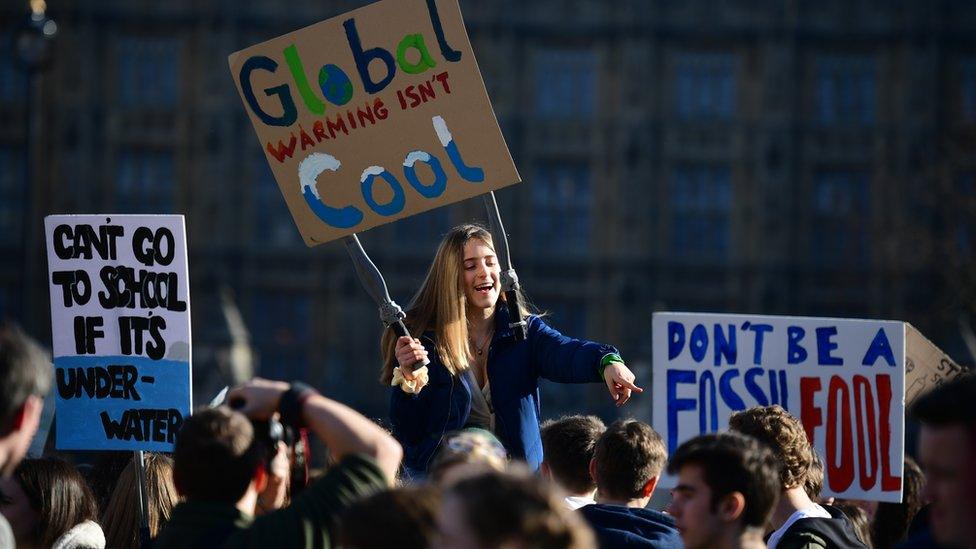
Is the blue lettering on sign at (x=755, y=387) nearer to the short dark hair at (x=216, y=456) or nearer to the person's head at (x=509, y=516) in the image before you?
the short dark hair at (x=216, y=456)

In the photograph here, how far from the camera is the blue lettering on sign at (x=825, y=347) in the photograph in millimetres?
5941

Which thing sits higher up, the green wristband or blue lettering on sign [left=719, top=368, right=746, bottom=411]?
the green wristband

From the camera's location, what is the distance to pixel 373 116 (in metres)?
5.39

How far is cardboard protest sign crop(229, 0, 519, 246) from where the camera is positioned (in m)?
5.33

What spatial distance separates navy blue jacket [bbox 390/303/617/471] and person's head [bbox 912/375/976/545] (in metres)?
2.02

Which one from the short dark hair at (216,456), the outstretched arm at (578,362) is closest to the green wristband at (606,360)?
the outstretched arm at (578,362)

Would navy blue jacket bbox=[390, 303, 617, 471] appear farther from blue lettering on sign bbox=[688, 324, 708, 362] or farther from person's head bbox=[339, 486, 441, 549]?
person's head bbox=[339, 486, 441, 549]

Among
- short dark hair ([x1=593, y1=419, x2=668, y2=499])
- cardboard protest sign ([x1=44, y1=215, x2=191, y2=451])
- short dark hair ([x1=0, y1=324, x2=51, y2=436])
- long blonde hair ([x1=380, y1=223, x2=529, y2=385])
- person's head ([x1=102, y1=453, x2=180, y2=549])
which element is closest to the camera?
short dark hair ([x1=0, y1=324, x2=51, y2=436])

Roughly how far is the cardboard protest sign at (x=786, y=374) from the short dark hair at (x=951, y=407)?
9.61 ft

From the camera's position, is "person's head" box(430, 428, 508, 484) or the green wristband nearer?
"person's head" box(430, 428, 508, 484)

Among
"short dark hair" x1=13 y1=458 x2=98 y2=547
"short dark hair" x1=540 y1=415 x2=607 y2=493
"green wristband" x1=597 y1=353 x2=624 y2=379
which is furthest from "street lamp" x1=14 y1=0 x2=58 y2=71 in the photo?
"green wristband" x1=597 y1=353 x2=624 y2=379

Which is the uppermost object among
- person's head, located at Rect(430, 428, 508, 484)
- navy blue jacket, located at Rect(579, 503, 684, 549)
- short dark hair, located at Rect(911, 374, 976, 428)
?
short dark hair, located at Rect(911, 374, 976, 428)

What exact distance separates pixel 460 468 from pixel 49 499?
1744 millimetres

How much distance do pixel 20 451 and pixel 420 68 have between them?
267 centimetres
